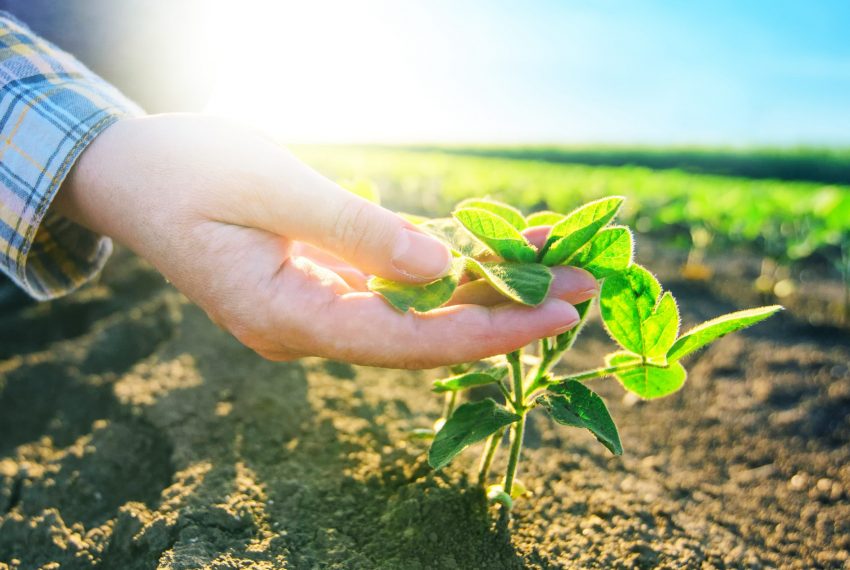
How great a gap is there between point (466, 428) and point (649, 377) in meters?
0.40

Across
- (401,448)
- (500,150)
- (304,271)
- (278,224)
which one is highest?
(278,224)

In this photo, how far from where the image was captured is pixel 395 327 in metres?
1.30

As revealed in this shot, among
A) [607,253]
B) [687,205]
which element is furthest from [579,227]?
[687,205]

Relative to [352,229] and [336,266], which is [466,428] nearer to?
[352,229]

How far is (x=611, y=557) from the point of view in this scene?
1.46 m

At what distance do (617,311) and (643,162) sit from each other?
35.8 metres

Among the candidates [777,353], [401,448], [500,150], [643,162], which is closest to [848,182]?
[643,162]

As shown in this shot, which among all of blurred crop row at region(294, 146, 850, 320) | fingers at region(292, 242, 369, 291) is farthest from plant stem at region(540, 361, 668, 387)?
blurred crop row at region(294, 146, 850, 320)

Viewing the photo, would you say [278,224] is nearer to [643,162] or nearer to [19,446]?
[19,446]

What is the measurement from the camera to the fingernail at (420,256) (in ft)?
3.99

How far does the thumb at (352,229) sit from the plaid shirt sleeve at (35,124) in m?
0.57

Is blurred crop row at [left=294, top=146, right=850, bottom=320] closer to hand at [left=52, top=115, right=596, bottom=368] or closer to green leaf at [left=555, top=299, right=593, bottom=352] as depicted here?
hand at [left=52, top=115, right=596, bottom=368]

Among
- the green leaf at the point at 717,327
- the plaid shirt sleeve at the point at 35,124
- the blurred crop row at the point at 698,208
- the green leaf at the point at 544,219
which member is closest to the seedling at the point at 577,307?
the green leaf at the point at 717,327

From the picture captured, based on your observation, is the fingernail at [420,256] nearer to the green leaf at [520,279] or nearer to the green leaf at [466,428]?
the green leaf at [520,279]
